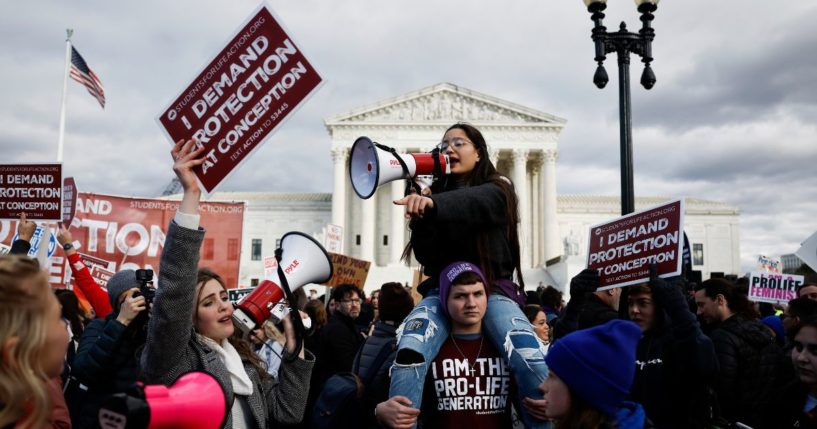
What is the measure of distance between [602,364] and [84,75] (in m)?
18.5

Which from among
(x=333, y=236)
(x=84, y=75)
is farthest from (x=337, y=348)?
(x=84, y=75)

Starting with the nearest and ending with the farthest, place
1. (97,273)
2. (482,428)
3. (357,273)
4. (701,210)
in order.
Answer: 1. (482,428)
2. (97,273)
3. (357,273)
4. (701,210)

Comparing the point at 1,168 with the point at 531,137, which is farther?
the point at 531,137

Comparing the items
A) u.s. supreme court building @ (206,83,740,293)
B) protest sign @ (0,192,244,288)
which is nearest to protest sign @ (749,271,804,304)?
protest sign @ (0,192,244,288)

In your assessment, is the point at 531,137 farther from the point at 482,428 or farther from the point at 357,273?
the point at 482,428

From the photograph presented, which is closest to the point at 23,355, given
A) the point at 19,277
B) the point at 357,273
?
the point at 19,277

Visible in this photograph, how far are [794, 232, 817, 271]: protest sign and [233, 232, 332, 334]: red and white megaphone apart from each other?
213 inches

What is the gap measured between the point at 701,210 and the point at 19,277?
7373 centimetres

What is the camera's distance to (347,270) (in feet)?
45.3

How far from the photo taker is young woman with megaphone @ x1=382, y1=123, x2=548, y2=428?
2.92m

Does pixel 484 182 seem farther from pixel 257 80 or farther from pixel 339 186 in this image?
pixel 339 186

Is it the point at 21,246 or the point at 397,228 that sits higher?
the point at 397,228

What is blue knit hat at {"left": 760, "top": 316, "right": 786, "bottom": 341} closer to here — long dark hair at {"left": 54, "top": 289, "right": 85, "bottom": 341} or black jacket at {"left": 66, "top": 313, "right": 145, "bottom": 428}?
black jacket at {"left": 66, "top": 313, "right": 145, "bottom": 428}

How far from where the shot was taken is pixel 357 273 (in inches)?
549
